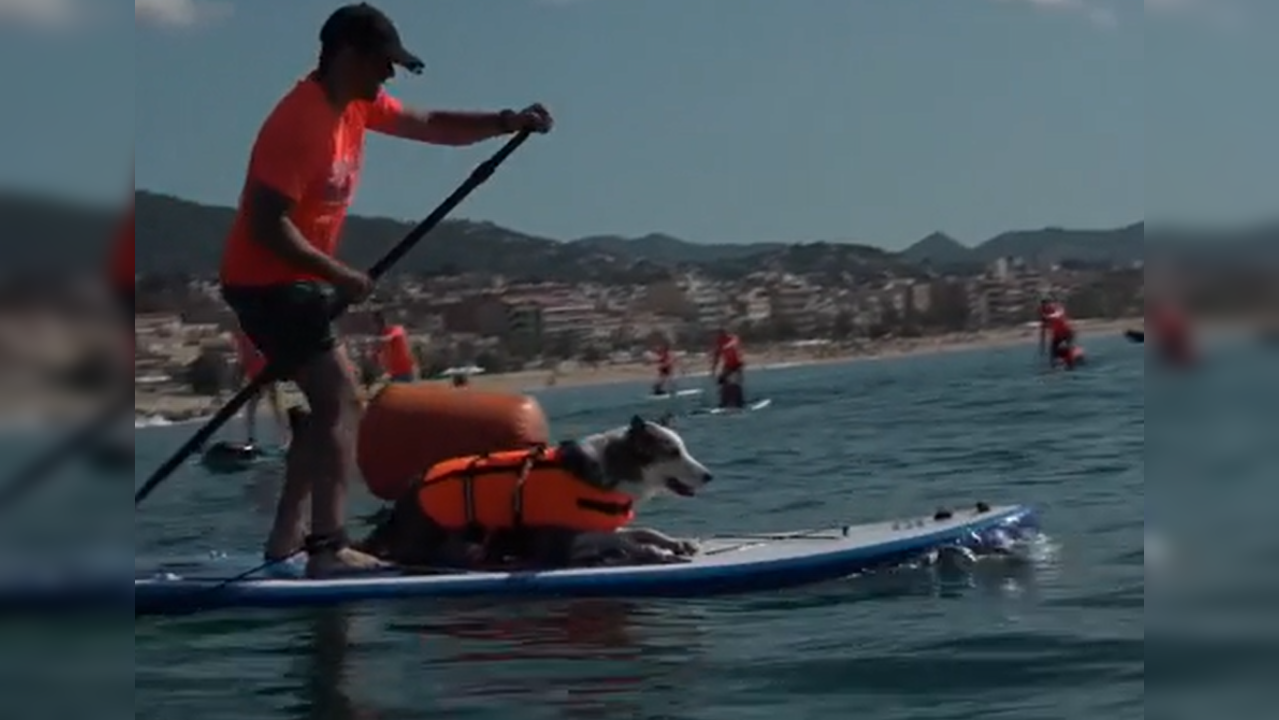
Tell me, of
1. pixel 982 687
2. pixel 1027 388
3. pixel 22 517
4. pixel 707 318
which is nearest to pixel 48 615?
pixel 22 517

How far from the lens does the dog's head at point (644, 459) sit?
7.00 metres

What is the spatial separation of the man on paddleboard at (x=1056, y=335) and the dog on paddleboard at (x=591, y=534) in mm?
22423

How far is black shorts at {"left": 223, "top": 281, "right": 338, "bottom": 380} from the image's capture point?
560 cm

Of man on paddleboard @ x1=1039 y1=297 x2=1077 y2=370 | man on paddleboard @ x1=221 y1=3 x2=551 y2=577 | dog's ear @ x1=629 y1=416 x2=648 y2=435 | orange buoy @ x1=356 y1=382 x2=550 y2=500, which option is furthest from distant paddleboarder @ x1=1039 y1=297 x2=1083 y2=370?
man on paddleboard @ x1=221 y1=3 x2=551 y2=577

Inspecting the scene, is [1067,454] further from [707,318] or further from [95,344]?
[707,318]

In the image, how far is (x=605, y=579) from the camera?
641cm

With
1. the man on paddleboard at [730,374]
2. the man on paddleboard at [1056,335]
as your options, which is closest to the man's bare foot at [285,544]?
the man on paddleboard at [730,374]

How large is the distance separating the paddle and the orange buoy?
2512 mm

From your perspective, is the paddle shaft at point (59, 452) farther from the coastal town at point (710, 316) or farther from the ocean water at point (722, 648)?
the coastal town at point (710, 316)

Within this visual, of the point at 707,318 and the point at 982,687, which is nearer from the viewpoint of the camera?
the point at 982,687

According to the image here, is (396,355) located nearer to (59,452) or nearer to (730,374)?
(730,374)

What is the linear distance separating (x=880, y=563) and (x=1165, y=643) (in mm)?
5131

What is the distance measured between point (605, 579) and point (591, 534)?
1.59 ft

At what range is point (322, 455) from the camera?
588 cm
